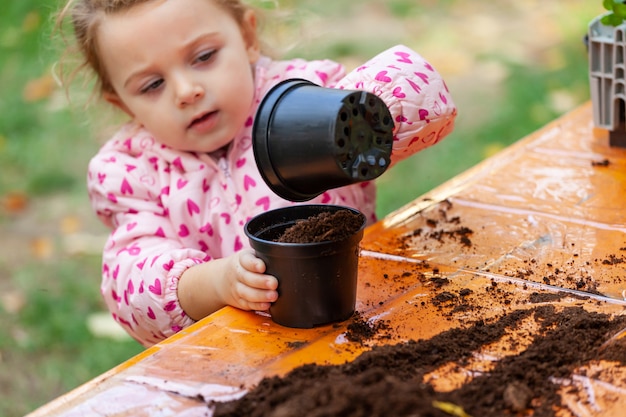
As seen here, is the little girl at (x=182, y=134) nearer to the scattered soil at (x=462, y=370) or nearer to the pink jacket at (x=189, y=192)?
the pink jacket at (x=189, y=192)

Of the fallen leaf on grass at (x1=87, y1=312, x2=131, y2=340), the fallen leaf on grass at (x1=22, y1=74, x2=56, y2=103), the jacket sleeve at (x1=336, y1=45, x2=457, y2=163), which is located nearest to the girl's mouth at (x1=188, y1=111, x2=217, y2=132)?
the jacket sleeve at (x1=336, y1=45, x2=457, y2=163)

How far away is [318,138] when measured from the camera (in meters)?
1.46

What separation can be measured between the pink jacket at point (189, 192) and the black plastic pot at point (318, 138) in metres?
0.36

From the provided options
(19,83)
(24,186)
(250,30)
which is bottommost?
(24,186)

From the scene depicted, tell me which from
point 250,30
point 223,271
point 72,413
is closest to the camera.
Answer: point 72,413

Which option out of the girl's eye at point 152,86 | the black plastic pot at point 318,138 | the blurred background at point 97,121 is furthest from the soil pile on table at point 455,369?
the blurred background at point 97,121

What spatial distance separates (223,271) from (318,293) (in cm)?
25

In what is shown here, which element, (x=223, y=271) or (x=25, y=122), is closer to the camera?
(x=223, y=271)

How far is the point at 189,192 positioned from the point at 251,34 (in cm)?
50

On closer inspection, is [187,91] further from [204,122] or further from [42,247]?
[42,247]

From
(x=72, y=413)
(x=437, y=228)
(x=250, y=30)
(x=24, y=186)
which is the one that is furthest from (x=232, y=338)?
(x=24, y=186)

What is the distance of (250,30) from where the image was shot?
2398 millimetres

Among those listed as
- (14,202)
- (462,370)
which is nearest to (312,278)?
(462,370)

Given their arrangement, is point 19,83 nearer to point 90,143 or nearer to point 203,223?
point 90,143
